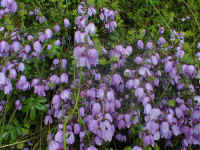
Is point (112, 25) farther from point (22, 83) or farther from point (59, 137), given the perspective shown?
point (59, 137)

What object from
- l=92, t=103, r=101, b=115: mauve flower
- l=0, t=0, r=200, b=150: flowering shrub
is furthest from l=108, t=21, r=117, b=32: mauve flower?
l=92, t=103, r=101, b=115: mauve flower

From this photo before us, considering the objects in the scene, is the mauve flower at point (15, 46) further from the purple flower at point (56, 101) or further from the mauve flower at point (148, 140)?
the mauve flower at point (148, 140)

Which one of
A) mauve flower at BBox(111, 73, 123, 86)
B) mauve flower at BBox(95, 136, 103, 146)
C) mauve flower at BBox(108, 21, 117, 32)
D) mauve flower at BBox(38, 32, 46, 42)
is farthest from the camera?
mauve flower at BBox(108, 21, 117, 32)

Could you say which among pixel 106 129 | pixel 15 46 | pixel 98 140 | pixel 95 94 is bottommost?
pixel 98 140

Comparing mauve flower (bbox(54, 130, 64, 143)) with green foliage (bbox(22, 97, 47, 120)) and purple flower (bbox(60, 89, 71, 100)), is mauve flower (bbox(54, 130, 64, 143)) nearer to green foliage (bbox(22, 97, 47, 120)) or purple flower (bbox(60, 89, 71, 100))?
purple flower (bbox(60, 89, 71, 100))

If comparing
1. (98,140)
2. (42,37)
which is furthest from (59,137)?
(42,37)

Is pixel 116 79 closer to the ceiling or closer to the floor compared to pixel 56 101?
closer to the ceiling

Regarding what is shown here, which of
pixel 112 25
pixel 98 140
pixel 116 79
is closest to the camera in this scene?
pixel 98 140

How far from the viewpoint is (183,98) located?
1783mm

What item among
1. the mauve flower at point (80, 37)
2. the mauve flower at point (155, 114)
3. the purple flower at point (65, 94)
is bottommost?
the mauve flower at point (155, 114)

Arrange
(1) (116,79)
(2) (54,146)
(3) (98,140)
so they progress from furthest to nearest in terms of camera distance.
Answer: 1. (1) (116,79)
2. (3) (98,140)
3. (2) (54,146)

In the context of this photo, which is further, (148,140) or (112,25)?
(112,25)

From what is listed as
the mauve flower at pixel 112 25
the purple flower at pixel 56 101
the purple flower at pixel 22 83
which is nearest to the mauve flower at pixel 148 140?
the purple flower at pixel 56 101

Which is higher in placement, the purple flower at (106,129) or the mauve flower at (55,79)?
the mauve flower at (55,79)
